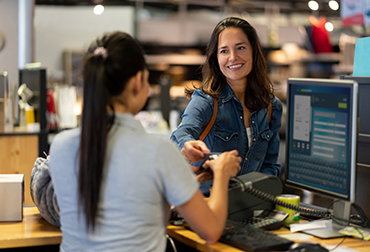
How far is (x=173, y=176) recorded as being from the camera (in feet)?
4.78

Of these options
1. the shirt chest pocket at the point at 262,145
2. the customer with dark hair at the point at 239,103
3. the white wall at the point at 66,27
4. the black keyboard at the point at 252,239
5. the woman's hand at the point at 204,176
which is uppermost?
the white wall at the point at 66,27

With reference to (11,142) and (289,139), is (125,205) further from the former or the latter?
(11,142)

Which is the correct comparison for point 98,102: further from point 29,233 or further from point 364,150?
point 364,150

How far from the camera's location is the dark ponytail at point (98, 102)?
57.4 inches

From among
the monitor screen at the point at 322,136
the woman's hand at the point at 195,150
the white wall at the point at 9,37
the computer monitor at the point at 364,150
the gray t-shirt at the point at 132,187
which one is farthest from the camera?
the white wall at the point at 9,37

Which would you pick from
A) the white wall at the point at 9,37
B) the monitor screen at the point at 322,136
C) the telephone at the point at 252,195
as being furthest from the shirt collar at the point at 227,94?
the white wall at the point at 9,37

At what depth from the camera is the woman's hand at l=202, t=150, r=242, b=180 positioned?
5.66 feet

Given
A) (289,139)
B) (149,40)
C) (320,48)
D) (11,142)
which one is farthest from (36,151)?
(320,48)

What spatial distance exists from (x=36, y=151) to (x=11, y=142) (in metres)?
0.28

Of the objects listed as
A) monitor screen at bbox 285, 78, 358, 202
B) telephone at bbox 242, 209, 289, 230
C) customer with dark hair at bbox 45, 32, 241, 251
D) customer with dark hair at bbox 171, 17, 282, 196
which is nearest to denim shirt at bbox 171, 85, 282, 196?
customer with dark hair at bbox 171, 17, 282, 196

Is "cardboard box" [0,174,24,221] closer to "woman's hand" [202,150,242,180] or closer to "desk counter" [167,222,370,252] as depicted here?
"desk counter" [167,222,370,252]

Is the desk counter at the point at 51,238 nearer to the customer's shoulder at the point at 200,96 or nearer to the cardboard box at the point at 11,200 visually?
the cardboard box at the point at 11,200

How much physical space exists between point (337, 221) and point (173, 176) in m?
0.82

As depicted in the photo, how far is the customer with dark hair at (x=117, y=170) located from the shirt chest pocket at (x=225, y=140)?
953 mm
